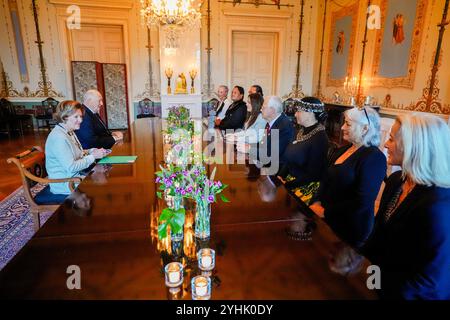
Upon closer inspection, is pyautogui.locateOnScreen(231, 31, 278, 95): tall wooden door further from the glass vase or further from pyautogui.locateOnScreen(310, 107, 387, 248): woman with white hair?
the glass vase

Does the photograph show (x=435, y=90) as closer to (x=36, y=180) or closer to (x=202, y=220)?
(x=202, y=220)

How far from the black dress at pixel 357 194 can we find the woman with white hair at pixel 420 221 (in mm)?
314

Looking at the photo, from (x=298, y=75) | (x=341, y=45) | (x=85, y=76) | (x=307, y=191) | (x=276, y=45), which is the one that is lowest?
(x=307, y=191)

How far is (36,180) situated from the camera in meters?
2.23

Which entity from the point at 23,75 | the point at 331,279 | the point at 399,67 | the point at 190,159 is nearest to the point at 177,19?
the point at 190,159

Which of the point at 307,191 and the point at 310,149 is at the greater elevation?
the point at 310,149

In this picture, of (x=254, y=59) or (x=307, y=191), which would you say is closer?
(x=307, y=191)

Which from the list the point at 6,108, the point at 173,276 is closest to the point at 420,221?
the point at 173,276

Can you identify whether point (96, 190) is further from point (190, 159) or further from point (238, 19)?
point (238, 19)

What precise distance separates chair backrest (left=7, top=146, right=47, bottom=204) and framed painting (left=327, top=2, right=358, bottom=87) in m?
6.66

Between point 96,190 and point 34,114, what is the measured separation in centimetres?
801

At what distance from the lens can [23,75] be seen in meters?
7.93

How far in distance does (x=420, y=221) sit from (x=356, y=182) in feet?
2.19

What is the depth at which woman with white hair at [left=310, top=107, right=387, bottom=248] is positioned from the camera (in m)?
1.78
